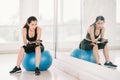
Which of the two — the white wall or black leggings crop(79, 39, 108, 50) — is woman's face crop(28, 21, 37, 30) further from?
the white wall

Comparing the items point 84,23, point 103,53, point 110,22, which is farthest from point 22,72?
point 110,22

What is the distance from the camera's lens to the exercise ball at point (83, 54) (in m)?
4.05

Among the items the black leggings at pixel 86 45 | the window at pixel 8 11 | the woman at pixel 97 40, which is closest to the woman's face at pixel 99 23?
the woman at pixel 97 40

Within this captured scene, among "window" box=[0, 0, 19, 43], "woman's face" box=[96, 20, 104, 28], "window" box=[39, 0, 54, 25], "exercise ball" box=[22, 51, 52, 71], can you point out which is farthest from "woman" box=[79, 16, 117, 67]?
"window" box=[0, 0, 19, 43]

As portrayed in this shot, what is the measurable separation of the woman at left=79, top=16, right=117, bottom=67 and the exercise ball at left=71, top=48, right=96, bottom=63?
67mm

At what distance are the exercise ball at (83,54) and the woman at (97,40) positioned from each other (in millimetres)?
67

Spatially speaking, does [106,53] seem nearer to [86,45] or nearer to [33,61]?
[86,45]

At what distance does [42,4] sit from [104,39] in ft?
15.5

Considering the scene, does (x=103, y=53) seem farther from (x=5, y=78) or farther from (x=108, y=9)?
(x=5, y=78)

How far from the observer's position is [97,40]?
12.7 feet

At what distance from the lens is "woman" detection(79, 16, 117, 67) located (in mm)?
3572

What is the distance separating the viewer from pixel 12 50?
25.9 feet

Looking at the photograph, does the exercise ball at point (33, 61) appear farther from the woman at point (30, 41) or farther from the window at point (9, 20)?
the window at point (9, 20)

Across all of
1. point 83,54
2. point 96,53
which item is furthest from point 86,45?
point 96,53
